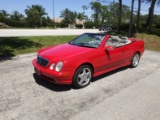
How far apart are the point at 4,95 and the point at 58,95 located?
49.1 inches

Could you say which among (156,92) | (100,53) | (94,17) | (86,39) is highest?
(94,17)

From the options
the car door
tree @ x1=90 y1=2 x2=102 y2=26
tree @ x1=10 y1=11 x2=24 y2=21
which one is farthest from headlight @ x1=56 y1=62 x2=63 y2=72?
tree @ x1=90 y1=2 x2=102 y2=26

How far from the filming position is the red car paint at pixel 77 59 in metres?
4.35

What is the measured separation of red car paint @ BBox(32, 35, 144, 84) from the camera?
14.3 feet

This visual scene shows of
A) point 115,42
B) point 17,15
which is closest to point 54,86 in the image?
point 115,42

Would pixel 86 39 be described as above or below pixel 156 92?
above

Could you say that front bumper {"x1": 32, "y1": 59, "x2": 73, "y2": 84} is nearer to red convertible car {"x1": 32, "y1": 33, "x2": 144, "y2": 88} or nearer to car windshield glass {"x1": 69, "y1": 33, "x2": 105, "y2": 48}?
red convertible car {"x1": 32, "y1": 33, "x2": 144, "y2": 88}

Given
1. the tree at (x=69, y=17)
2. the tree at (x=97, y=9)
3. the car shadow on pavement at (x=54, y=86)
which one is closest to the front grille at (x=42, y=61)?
the car shadow on pavement at (x=54, y=86)

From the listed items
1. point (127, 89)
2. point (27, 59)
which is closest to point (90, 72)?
point (127, 89)

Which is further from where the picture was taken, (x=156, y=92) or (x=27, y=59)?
(x=27, y=59)

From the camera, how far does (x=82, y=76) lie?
4711 millimetres

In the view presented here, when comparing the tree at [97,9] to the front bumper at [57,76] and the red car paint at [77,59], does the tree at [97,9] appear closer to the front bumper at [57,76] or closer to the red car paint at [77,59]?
the red car paint at [77,59]

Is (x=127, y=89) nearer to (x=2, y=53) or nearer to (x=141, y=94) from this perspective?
(x=141, y=94)

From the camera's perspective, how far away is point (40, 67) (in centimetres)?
466
